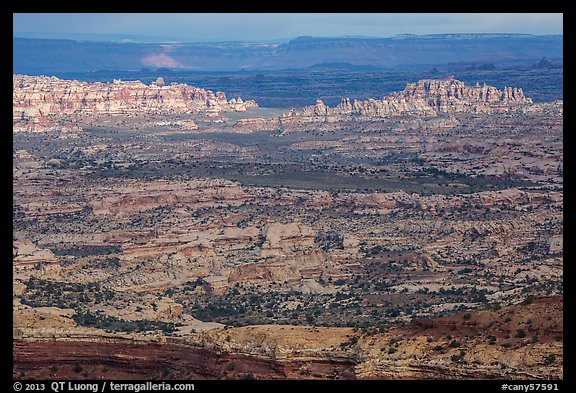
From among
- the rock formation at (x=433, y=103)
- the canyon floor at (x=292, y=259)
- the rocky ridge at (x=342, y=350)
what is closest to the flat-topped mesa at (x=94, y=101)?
the canyon floor at (x=292, y=259)

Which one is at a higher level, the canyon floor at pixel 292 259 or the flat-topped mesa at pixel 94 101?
the canyon floor at pixel 292 259

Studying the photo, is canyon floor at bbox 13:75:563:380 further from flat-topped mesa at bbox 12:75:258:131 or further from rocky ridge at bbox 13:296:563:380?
flat-topped mesa at bbox 12:75:258:131

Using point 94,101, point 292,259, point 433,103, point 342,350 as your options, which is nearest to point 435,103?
point 433,103

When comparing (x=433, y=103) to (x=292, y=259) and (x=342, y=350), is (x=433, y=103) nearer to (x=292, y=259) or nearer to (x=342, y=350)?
(x=292, y=259)

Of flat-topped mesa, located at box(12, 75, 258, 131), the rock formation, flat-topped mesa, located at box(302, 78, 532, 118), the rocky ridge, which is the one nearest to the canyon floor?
the rocky ridge

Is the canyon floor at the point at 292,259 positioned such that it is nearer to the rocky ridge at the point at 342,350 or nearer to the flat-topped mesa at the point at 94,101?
the rocky ridge at the point at 342,350
